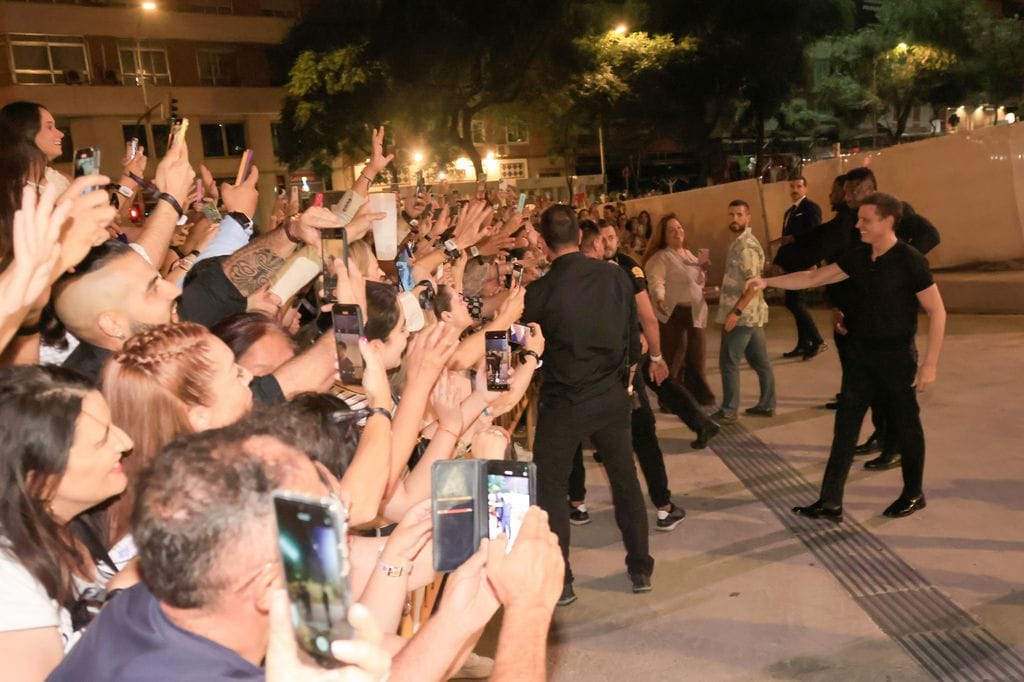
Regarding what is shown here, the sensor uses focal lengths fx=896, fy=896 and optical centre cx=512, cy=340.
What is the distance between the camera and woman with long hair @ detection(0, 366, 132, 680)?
6.04ft

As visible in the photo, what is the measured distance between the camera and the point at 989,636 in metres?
4.14

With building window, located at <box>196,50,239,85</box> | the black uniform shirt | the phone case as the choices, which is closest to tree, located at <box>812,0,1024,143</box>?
building window, located at <box>196,50,239,85</box>

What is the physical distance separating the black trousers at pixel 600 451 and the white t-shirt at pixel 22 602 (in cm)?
312

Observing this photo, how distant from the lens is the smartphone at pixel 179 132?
4113mm

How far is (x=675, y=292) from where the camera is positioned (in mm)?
7984

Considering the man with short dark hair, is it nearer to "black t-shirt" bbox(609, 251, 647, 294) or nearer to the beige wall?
"black t-shirt" bbox(609, 251, 647, 294)

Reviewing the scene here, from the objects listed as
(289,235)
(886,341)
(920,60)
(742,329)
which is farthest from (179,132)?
(920,60)

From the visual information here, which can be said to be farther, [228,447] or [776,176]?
[776,176]

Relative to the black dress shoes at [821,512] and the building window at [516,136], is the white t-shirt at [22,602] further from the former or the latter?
the building window at [516,136]

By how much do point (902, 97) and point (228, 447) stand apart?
157 feet

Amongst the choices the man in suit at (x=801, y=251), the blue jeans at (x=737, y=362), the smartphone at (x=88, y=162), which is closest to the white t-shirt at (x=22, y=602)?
the smartphone at (x=88, y=162)

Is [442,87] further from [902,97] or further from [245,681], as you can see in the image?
[245,681]

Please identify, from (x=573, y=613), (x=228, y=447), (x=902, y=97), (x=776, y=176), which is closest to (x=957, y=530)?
(x=573, y=613)

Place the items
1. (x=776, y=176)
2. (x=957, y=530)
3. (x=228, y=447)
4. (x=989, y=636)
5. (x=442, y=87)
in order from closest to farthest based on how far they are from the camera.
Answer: (x=228, y=447) → (x=989, y=636) → (x=957, y=530) → (x=776, y=176) → (x=442, y=87)
